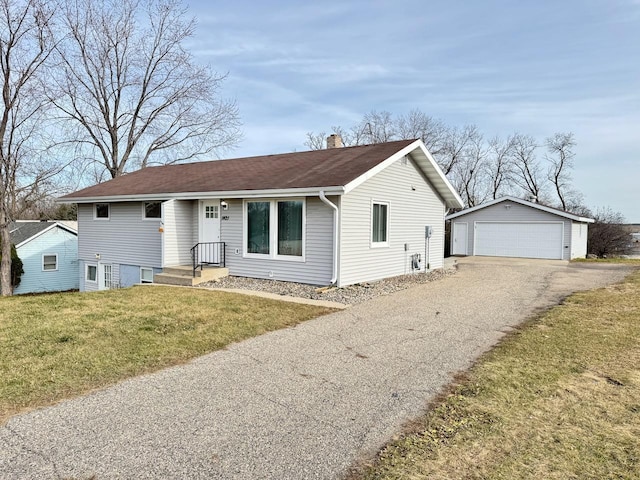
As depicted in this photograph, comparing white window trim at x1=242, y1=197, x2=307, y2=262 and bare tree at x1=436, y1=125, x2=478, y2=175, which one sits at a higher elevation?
bare tree at x1=436, y1=125, x2=478, y2=175

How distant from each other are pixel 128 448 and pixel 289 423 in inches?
50.0

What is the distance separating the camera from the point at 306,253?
11391mm

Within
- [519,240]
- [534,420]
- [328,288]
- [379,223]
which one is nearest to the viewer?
[534,420]

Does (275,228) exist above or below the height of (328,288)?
above

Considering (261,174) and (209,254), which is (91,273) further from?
(261,174)

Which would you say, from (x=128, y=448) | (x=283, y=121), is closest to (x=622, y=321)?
(x=128, y=448)

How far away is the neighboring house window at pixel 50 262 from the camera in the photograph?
85.5ft

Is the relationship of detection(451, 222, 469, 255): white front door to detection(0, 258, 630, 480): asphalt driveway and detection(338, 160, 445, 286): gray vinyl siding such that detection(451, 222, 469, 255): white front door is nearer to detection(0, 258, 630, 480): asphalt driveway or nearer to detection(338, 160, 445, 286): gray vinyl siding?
detection(338, 160, 445, 286): gray vinyl siding

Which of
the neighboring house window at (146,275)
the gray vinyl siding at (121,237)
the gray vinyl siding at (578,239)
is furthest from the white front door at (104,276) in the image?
the gray vinyl siding at (578,239)

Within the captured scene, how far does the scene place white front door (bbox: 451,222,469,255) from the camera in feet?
81.6

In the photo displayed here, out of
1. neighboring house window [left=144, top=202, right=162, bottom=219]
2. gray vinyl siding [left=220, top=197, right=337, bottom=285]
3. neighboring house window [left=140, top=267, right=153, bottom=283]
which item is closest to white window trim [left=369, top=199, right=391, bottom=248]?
gray vinyl siding [left=220, top=197, right=337, bottom=285]

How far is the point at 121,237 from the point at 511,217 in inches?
766

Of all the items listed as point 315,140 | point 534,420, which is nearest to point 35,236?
point 315,140

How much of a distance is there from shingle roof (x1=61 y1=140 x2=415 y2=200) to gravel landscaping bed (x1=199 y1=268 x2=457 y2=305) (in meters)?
2.59
